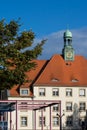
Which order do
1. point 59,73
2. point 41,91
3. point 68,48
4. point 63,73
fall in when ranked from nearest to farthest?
point 41,91, point 59,73, point 63,73, point 68,48

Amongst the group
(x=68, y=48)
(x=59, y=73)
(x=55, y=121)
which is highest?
(x=68, y=48)

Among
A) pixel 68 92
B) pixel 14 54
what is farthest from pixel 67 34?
pixel 14 54

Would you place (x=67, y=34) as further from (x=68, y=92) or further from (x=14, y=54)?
(x=14, y=54)

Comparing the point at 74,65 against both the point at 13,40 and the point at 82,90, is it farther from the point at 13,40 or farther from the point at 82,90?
the point at 13,40

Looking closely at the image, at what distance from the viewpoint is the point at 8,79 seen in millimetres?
31141

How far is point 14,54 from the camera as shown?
31.3 meters

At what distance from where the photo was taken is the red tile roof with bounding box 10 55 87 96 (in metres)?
88.9

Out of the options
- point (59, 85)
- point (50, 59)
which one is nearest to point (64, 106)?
point (59, 85)

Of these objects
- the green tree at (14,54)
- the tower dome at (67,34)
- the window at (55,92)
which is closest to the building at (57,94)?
the window at (55,92)

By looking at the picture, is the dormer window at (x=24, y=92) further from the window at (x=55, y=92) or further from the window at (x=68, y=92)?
the window at (x=68, y=92)

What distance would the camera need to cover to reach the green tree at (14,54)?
3111 centimetres

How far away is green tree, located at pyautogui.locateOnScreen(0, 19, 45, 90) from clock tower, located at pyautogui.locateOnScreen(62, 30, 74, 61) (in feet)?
200

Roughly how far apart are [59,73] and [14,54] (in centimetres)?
5972

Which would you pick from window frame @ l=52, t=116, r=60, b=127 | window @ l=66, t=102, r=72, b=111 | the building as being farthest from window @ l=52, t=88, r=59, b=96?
window frame @ l=52, t=116, r=60, b=127
